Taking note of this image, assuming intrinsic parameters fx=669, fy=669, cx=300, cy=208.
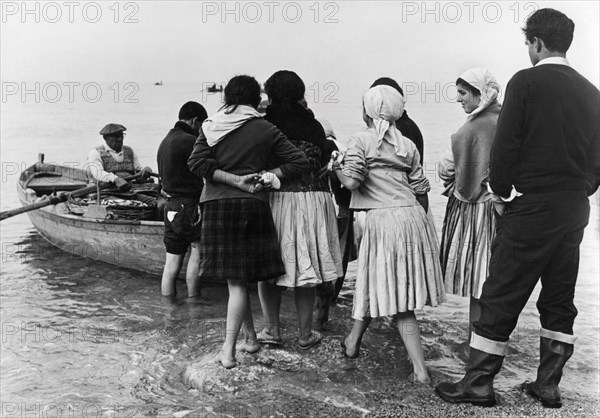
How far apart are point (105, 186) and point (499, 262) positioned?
5502 mm

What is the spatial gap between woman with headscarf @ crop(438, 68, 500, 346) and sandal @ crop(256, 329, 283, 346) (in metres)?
1.29

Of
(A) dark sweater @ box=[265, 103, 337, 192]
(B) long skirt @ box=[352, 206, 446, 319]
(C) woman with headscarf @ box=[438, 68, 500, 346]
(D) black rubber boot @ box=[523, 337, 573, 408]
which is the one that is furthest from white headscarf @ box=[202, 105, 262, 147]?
(D) black rubber boot @ box=[523, 337, 573, 408]

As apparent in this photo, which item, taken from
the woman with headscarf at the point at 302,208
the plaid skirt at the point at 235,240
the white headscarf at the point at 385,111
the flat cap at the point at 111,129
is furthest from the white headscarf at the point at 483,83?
the flat cap at the point at 111,129

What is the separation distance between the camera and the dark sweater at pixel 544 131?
363cm

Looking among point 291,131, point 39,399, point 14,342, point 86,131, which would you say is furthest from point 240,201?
point 86,131

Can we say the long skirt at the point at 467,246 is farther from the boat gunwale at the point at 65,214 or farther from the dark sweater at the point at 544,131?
the boat gunwale at the point at 65,214

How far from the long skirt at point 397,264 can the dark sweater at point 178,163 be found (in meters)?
2.31

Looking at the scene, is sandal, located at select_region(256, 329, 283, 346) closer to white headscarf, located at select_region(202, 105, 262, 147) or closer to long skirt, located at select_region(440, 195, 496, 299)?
long skirt, located at select_region(440, 195, 496, 299)

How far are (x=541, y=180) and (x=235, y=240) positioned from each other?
6.30ft

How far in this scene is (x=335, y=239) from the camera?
4.82 meters

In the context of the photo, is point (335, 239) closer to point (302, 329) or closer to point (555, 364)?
point (302, 329)

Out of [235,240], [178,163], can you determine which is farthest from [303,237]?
[178,163]

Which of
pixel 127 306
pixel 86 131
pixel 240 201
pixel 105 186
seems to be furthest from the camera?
pixel 86 131

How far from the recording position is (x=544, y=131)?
3664mm
